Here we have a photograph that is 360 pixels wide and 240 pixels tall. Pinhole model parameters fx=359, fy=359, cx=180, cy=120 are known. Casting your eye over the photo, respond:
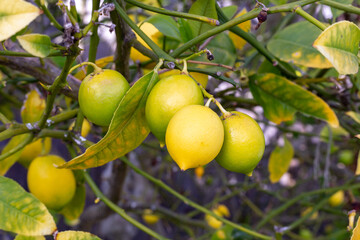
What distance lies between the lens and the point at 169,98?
492mm

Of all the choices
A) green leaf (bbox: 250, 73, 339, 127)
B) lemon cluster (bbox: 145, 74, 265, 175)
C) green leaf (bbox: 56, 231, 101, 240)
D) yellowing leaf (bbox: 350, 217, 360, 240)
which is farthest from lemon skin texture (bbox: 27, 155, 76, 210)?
yellowing leaf (bbox: 350, 217, 360, 240)

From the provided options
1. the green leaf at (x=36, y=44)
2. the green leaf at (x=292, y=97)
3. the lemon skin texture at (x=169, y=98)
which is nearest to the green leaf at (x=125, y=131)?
A: the lemon skin texture at (x=169, y=98)

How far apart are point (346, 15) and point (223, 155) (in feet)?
2.39

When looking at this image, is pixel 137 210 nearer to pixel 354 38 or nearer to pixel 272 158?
pixel 272 158

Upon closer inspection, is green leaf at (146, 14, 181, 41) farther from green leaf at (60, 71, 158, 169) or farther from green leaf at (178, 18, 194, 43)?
green leaf at (60, 71, 158, 169)

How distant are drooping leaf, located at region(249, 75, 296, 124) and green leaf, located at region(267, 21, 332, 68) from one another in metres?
0.10

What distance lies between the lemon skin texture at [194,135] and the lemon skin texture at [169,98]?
2 centimetres

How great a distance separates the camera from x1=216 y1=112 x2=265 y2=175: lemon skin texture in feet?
1.69

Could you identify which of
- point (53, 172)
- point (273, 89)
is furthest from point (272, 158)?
point (53, 172)

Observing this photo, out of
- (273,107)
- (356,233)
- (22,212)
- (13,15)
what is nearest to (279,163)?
(273,107)

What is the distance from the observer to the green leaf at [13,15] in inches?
15.8

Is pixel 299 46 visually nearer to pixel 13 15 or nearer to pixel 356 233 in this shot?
pixel 356 233

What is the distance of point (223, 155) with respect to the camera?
537mm

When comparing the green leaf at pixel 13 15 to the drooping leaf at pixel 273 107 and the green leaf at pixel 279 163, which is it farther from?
the green leaf at pixel 279 163
